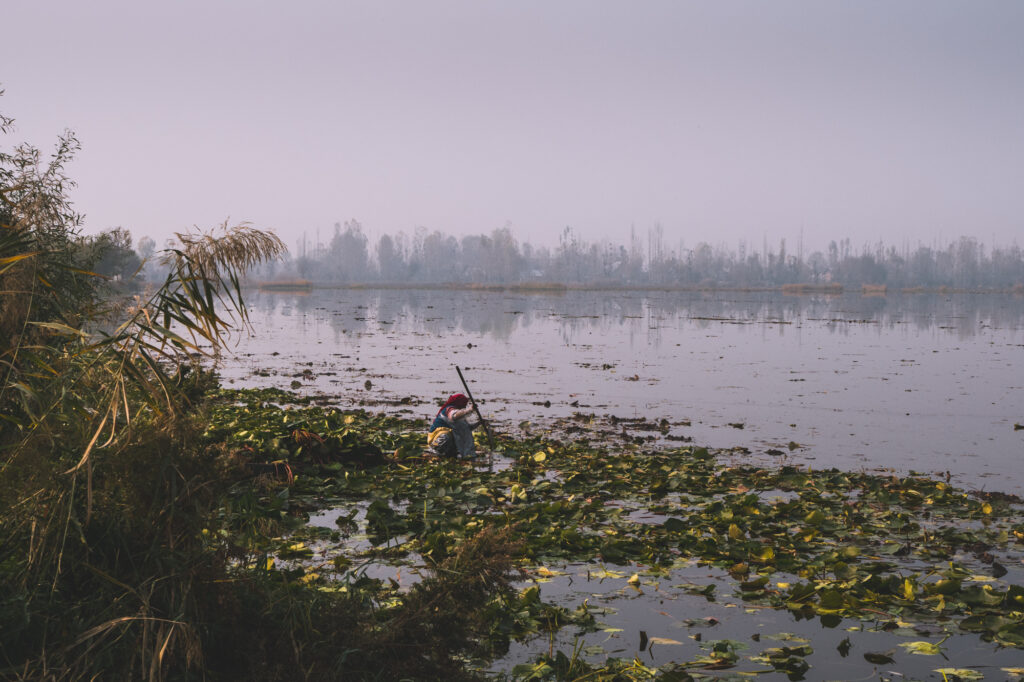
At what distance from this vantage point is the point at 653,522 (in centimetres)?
1050

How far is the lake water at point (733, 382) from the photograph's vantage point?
17.2m

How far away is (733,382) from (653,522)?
58.9ft

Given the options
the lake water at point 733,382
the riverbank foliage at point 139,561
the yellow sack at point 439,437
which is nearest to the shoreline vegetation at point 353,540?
the riverbank foliage at point 139,561

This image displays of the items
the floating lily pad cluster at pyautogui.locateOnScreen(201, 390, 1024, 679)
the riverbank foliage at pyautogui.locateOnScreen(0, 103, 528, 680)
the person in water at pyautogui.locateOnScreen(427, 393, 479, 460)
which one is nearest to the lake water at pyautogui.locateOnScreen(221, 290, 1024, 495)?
the floating lily pad cluster at pyautogui.locateOnScreen(201, 390, 1024, 679)

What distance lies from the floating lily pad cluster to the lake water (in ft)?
8.99

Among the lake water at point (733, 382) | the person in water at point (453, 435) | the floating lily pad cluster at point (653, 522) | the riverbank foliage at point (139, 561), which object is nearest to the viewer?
the riverbank foliage at point (139, 561)

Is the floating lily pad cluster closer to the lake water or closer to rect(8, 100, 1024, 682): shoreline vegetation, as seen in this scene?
rect(8, 100, 1024, 682): shoreline vegetation

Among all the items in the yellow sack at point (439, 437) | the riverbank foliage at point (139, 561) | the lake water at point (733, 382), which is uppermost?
the riverbank foliage at point (139, 561)

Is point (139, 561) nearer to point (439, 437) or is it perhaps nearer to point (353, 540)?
point (353, 540)

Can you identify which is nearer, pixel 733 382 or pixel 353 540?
pixel 353 540

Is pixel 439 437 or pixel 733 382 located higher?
pixel 439 437

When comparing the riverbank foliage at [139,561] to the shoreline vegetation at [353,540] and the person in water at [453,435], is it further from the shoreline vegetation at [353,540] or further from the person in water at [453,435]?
the person in water at [453,435]

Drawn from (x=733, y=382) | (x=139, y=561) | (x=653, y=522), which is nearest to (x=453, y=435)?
(x=653, y=522)

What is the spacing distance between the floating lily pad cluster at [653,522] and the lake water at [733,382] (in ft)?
8.99
